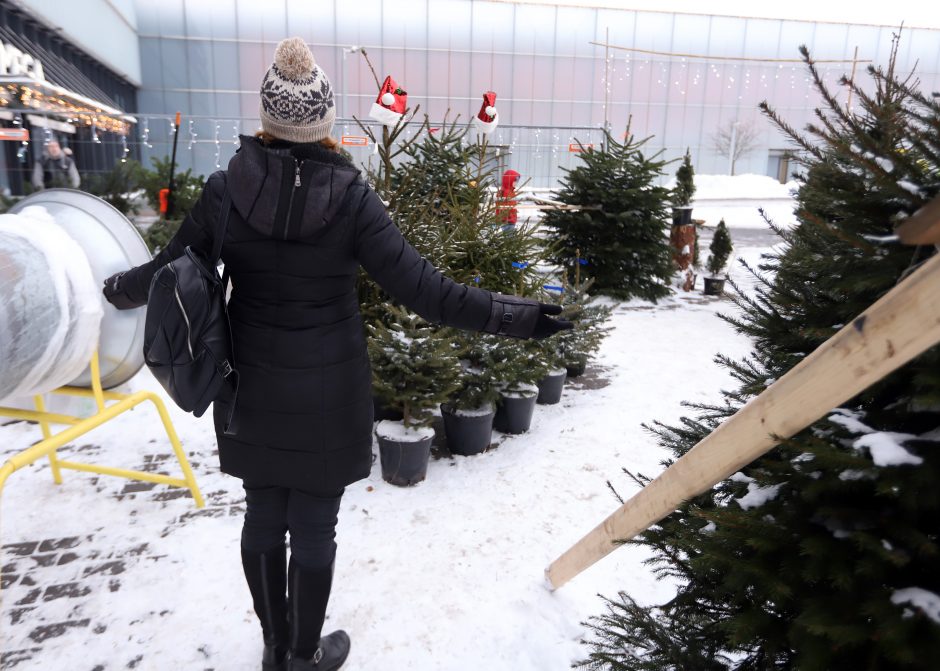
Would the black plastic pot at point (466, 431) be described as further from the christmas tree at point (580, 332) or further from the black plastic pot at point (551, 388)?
the christmas tree at point (580, 332)

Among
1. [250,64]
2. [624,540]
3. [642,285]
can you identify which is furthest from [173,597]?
[250,64]

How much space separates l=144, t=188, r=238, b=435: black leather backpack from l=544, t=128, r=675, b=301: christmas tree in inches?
329

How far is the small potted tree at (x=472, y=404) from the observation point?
451 centimetres

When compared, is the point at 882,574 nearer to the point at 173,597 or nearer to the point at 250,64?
the point at 173,597

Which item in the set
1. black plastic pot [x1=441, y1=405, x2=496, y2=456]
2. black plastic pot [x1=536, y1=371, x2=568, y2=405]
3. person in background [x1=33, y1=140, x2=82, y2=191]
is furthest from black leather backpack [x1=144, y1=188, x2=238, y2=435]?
person in background [x1=33, y1=140, x2=82, y2=191]

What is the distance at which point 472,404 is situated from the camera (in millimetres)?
4578

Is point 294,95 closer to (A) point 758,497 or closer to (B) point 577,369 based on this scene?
(A) point 758,497

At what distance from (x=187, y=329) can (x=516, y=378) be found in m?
3.01

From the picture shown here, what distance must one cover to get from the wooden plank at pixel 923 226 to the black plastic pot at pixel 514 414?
13.0ft

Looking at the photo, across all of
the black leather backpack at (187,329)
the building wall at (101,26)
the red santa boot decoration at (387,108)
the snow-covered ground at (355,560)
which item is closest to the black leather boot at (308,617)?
the snow-covered ground at (355,560)

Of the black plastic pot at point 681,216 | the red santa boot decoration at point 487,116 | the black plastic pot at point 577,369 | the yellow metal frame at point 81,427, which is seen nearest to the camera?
the yellow metal frame at point 81,427

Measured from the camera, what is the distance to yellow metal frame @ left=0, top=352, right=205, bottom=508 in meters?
2.89

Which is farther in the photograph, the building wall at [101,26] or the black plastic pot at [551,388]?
the building wall at [101,26]

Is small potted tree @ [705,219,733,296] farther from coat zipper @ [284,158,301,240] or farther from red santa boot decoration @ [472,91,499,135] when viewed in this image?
coat zipper @ [284,158,301,240]
